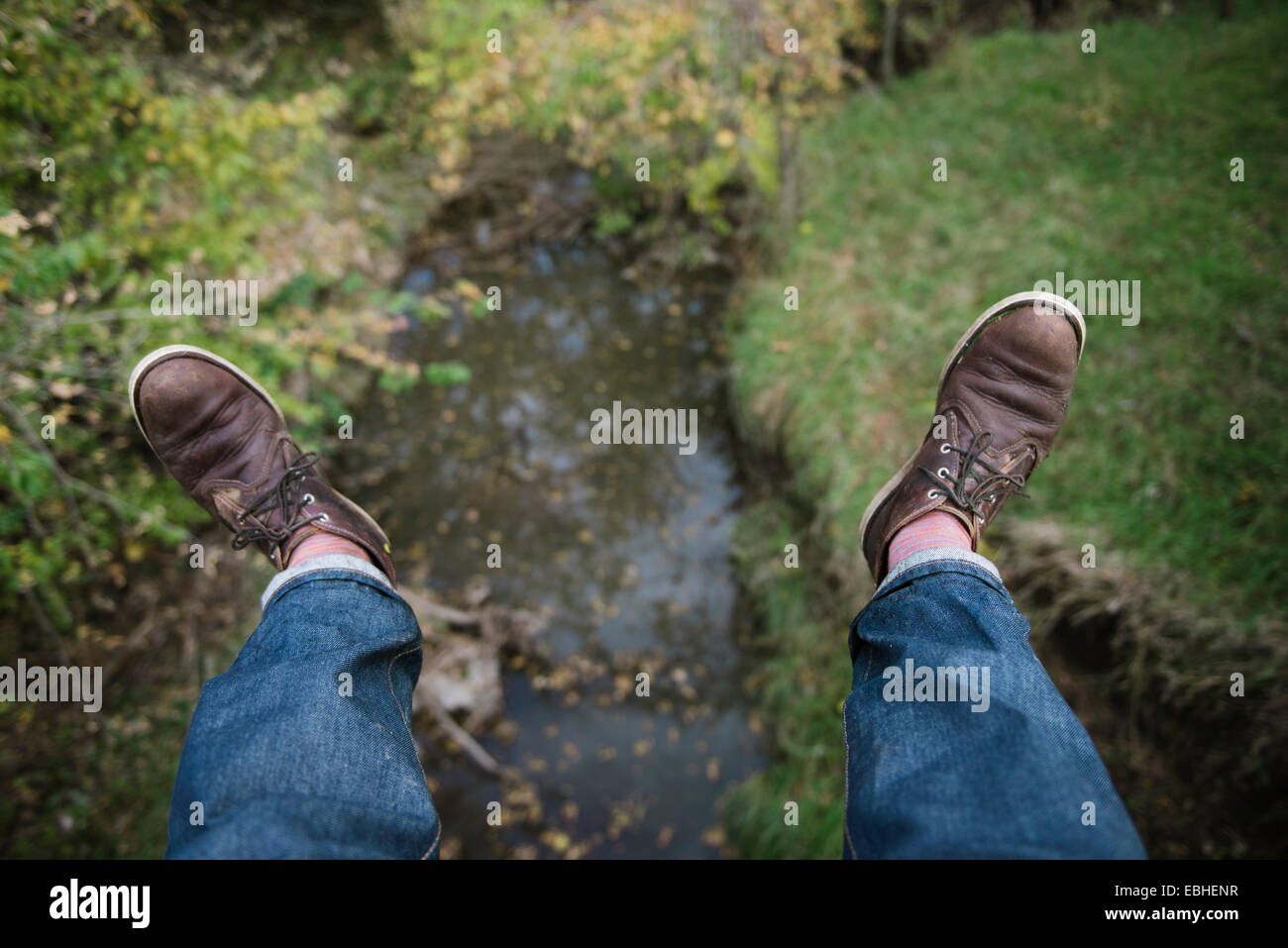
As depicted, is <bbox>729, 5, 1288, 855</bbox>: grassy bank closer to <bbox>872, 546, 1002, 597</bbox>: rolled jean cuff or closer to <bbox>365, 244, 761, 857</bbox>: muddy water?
<bbox>365, 244, 761, 857</bbox>: muddy water

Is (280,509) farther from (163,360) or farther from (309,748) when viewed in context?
(309,748)

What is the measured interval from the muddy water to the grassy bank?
1.22ft

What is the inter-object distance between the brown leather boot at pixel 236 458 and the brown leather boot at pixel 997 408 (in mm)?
1763

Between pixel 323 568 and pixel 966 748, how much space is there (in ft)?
5.25

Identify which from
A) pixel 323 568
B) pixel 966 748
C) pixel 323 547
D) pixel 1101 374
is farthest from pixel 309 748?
pixel 1101 374

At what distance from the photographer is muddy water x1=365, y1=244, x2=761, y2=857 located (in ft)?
11.0

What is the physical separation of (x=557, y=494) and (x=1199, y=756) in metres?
3.51

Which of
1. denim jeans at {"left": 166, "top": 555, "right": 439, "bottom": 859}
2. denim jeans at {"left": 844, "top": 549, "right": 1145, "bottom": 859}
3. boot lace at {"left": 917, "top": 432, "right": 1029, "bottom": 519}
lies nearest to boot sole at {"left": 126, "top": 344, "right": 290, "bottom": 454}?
denim jeans at {"left": 166, "top": 555, "right": 439, "bottom": 859}

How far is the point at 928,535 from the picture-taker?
1.97m

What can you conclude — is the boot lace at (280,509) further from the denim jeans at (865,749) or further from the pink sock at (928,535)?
the pink sock at (928,535)

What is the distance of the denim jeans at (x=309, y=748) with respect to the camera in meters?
1.17

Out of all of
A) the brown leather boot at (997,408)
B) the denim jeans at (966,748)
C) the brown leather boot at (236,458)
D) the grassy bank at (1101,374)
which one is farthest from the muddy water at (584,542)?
the denim jeans at (966,748)

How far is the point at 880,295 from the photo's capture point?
173 inches
